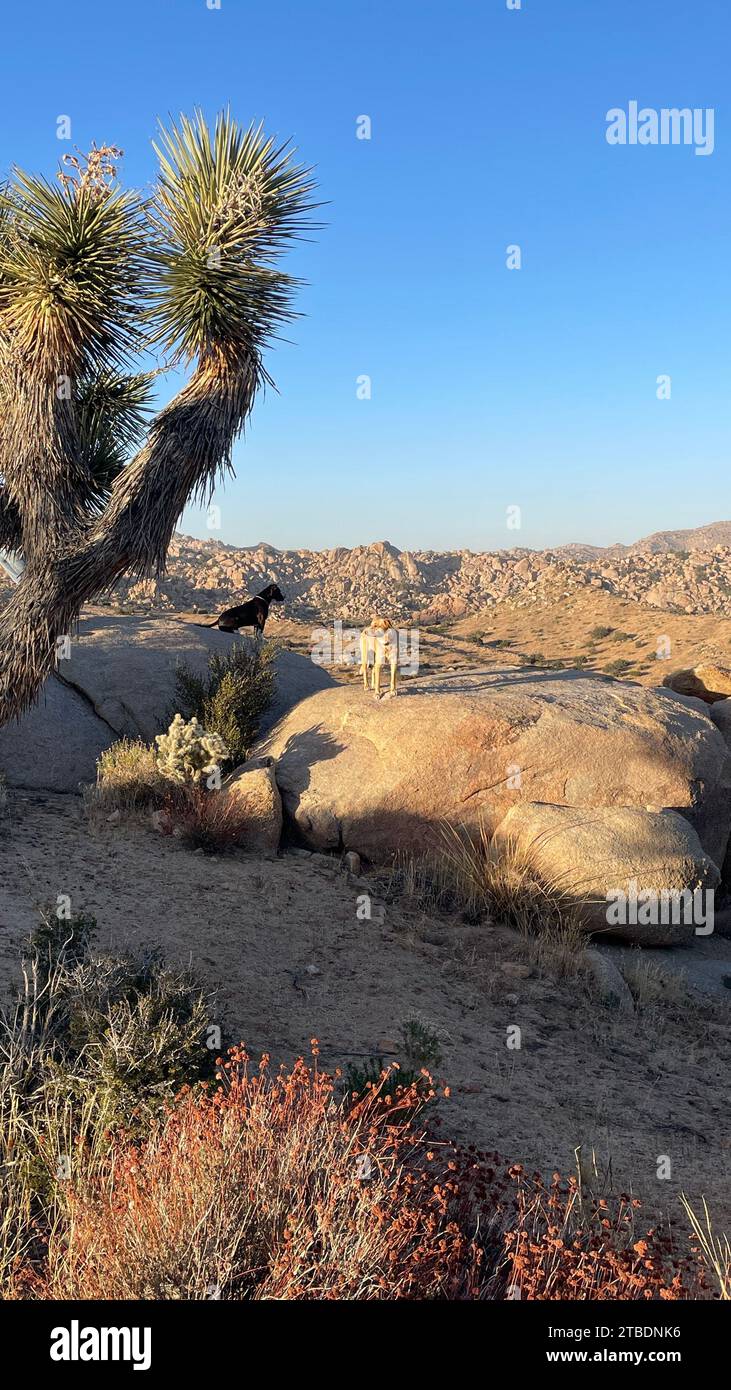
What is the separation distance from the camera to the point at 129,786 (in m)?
10.7

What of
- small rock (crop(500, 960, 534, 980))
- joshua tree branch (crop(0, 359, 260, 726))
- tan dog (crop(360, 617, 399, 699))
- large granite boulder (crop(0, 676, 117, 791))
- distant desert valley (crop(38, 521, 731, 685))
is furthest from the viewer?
distant desert valley (crop(38, 521, 731, 685))

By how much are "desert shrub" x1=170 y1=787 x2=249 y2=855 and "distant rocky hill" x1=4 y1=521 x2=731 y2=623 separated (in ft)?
89.6

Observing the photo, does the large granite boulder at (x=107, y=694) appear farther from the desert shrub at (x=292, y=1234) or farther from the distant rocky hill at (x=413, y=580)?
the distant rocky hill at (x=413, y=580)

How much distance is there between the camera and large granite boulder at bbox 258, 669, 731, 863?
10086 mm

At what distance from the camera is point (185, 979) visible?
6113 millimetres

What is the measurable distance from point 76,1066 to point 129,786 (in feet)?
20.3

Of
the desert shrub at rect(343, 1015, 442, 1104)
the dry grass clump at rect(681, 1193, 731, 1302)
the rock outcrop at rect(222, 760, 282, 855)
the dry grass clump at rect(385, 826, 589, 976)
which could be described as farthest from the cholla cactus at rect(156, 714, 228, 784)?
the dry grass clump at rect(681, 1193, 731, 1302)

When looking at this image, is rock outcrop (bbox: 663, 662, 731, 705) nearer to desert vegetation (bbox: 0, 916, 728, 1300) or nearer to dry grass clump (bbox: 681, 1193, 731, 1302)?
dry grass clump (bbox: 681, 1193, 731, 1302)

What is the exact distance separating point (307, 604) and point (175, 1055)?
51030mm

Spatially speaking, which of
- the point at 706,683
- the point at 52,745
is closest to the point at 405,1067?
the point at 52,745

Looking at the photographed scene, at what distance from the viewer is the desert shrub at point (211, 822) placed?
9.71 metres

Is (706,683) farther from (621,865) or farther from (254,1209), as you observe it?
(254,1209)
